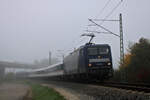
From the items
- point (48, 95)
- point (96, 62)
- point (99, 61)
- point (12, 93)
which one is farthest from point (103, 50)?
point (12, 93)

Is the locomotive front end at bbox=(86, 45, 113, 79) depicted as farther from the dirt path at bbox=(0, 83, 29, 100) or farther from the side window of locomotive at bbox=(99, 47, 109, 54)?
the dirt path at bbox=(0, 83, 29, 100)

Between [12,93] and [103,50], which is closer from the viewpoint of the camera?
[103,50]

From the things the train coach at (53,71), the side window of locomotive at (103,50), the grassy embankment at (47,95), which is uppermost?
the side window of locomotive at (103,50)

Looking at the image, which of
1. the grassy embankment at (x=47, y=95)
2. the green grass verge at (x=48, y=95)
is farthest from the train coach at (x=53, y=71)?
the green grass verge at (x=48, y=95)

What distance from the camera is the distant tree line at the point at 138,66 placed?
22227mm

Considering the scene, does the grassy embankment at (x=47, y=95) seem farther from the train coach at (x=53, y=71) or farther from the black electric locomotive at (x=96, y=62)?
the train coach at (x=53, y=71)

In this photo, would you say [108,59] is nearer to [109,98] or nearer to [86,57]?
[86,57]

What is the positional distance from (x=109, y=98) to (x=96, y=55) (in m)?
9.90

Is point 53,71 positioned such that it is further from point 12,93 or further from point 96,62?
point 96,62

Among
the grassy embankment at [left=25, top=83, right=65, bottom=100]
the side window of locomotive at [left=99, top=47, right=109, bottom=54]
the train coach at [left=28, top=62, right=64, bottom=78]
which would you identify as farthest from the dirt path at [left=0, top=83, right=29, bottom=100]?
the side window of locomotive at [left=99, top=47, right=109, bottom=54]

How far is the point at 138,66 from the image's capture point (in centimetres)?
2348

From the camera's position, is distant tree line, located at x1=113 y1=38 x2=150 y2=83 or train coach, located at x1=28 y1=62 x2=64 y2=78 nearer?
distant tree line, located at x1=113 y1=38 x2=150 y2=83

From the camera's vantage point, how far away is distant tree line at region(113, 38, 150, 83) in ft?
72.9

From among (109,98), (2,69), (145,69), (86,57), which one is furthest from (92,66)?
(2,69)
